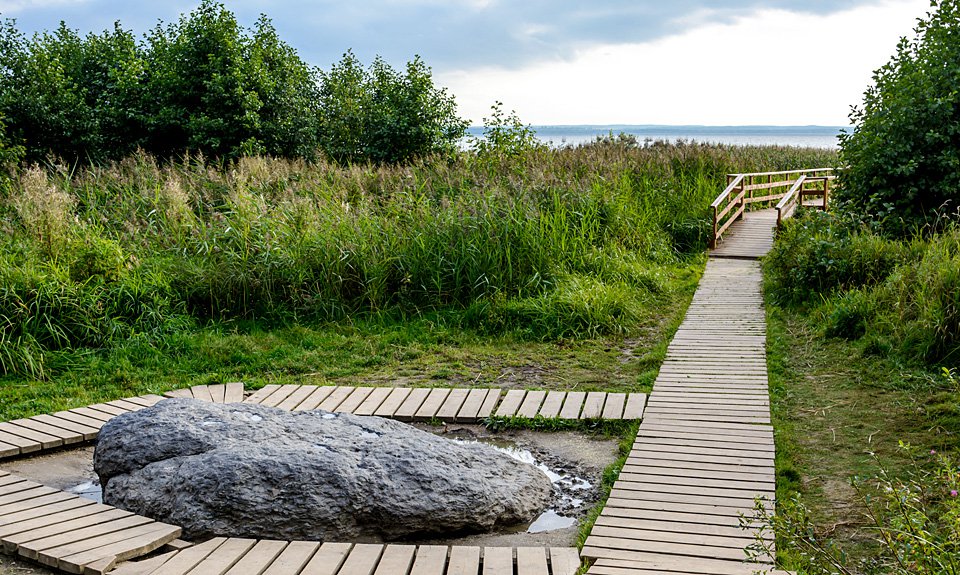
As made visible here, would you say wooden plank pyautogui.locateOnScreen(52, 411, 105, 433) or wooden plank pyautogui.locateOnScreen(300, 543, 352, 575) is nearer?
wooden plank pyautogui.locateOnScreen(300, 543, 352, 575)

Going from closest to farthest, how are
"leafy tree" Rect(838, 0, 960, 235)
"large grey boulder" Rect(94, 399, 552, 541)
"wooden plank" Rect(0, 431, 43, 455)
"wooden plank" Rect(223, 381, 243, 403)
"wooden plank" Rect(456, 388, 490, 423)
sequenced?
"large grey boulder" Rect(94, 399, 552, 541) < "wooden plank" Rect(0, 431, 43, 455) < "wooden plank" Rect(456, 388, 490, 423) < "wooden plank" Rect(223, 381, 243, 403) < "leafy tree" Rect(838, 0, 960, 235)

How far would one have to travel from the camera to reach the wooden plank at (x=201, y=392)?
21.7 ft

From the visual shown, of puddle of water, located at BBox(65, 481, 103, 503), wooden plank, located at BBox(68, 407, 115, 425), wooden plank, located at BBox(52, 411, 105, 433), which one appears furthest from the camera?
wooden plank, located at BBox(68, 407, 115, 425)

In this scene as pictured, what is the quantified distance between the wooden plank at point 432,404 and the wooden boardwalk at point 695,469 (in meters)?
1.50

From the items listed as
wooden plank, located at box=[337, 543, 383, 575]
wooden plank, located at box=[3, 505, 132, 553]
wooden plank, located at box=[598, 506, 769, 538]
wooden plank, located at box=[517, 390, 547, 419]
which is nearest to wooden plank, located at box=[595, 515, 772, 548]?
wooden plank, located at box=[598, 506, 769, 538]

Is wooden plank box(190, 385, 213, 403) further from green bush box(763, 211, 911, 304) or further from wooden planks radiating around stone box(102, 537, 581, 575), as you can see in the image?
green bush box(763, 211, 911, 304)

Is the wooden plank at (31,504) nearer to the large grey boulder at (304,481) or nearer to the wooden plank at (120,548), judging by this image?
the large grey boulder at (304,481)

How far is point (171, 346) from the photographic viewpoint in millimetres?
8039

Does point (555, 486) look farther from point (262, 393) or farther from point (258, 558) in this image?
point (262, 393)

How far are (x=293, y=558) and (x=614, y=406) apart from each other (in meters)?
2.94

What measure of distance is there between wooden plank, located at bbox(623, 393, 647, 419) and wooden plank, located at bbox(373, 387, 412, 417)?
148 centimetres

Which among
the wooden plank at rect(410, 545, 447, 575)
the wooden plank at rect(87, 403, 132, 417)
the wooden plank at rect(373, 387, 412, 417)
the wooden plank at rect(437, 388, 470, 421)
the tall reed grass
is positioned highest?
the tall reed grass

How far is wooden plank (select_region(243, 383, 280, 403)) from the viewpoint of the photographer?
6512 mm

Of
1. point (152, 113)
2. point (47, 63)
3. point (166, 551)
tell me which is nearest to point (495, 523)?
point (166, 551)
